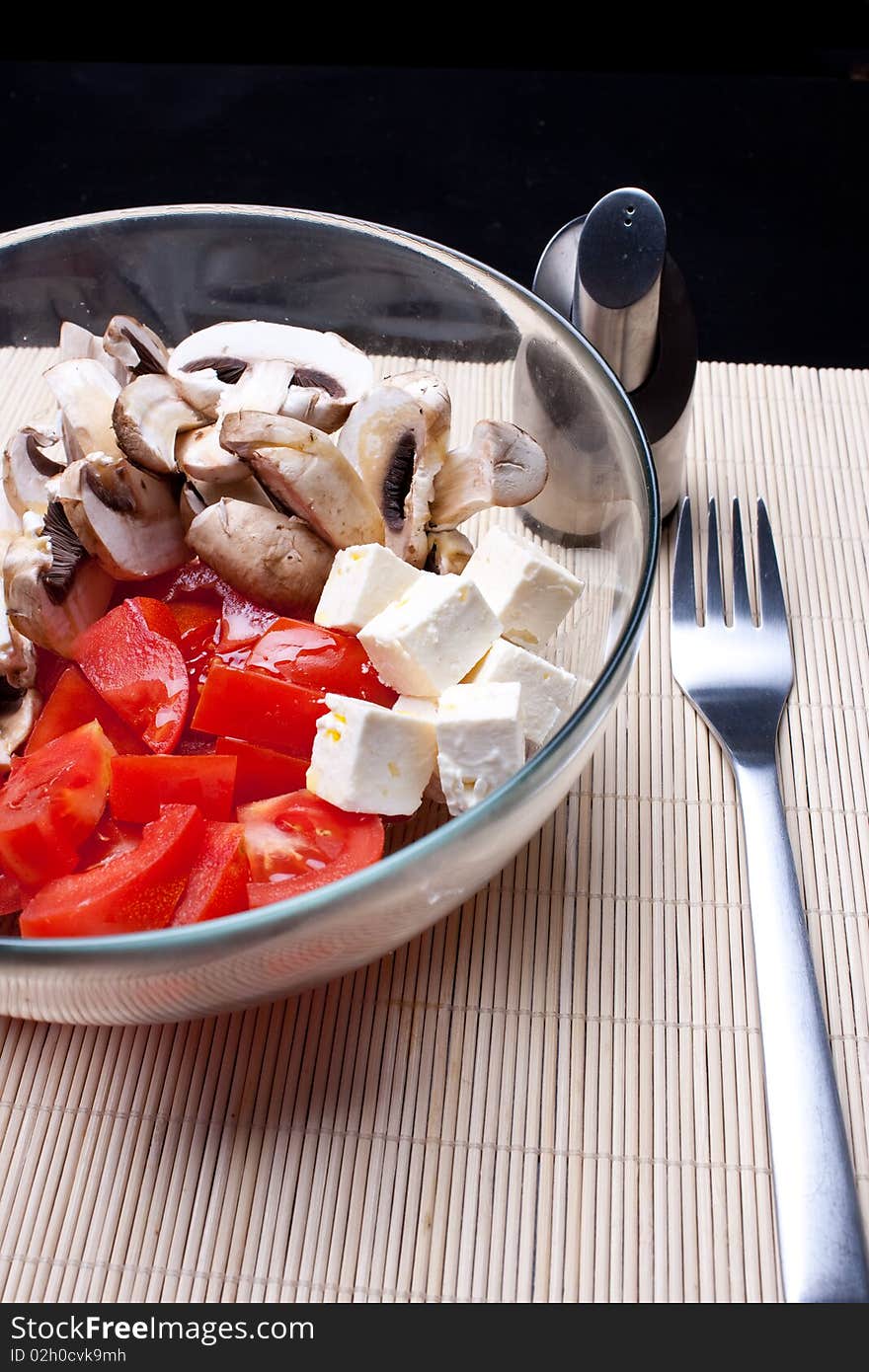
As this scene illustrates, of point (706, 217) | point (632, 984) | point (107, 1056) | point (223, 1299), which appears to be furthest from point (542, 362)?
point (706, 217)

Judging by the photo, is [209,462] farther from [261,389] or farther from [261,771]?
[261,771]

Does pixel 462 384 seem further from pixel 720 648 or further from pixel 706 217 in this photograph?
pixel 706 217

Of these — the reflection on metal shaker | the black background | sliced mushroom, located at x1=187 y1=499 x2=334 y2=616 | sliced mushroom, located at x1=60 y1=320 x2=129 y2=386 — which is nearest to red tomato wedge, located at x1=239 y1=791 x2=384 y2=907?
sliced mushroom, located at x1=187 y1=499 x2=334 y2=616

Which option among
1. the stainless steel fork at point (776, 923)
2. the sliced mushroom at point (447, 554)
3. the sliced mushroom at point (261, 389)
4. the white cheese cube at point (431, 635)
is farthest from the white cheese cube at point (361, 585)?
the stainless steel fork at point (776, 923)

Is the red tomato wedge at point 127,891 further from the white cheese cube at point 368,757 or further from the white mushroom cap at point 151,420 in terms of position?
the white mushroom cap at point 151,420

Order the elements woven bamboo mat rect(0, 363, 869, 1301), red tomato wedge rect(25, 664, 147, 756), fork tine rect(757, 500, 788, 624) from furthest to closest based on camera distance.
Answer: fork tine rect(757, 500, 788, 624)
red tomato wedge rect(25, 664, 147, 756)
woven bamboo mat rect(0, 363, 869, 1301)

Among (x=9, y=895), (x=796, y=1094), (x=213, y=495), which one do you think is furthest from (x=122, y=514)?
(x=796, y=1094)

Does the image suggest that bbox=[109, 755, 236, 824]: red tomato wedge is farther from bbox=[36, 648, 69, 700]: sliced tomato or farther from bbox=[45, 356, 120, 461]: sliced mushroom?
bbox=[45, 356, 120, 461]: sliced mushroom

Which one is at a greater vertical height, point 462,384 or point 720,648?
point 462,384
